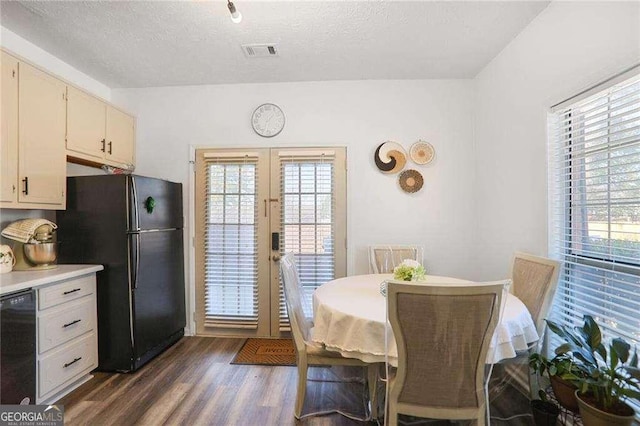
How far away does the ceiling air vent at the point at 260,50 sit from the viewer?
7.89 feet

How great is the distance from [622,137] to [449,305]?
4.40ft

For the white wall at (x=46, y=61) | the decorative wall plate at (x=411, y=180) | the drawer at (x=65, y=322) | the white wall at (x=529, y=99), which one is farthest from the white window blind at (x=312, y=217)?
the white wall at (x=46, y=61)

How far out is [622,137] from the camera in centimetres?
150

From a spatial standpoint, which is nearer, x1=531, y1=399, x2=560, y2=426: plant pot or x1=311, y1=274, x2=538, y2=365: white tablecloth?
x1=311, y1=274, x2=538, y2=365: white tablecloth

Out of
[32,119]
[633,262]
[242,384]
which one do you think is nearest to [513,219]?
[633,262]

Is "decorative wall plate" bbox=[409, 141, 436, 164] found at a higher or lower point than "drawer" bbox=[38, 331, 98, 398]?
higher

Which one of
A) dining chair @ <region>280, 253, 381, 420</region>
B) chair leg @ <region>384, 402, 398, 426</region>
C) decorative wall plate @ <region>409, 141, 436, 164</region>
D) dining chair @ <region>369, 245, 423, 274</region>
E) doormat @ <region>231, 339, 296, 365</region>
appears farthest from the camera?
decorative wall plate @ <region>409, 141, 436, 164</region>

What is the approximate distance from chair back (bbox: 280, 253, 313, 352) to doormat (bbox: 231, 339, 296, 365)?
77 cm

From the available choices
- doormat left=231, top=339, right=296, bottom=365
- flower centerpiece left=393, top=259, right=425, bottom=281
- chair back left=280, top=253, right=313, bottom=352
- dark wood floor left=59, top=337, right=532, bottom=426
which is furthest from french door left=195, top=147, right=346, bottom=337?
flower centerpiece left=393, top=259, right=425, bottom=281

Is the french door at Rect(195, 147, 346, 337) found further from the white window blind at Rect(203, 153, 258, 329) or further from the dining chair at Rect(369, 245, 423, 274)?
the dining chair at Rect(369, 245, 423, 274)

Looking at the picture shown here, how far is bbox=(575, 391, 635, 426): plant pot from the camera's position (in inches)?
48.2

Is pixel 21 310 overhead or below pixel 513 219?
below

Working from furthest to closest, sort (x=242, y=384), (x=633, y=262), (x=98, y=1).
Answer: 1. (x=242, y=384)
2. (x=98, y=1)
3. (x=633, y=262)

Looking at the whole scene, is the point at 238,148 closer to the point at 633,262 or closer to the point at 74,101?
the point at 74,101
